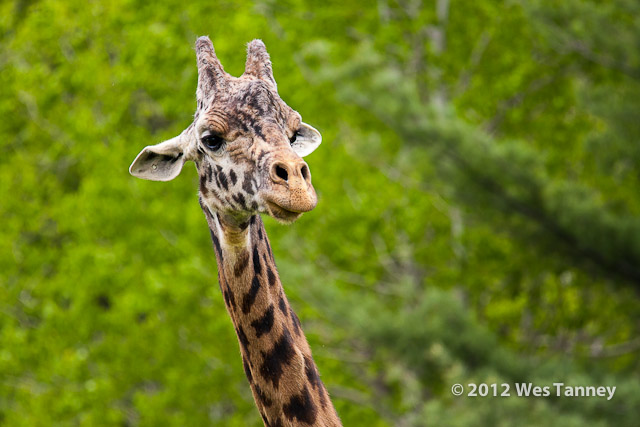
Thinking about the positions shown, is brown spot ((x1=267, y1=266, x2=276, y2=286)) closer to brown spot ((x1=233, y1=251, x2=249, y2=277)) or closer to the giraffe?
the giraffe

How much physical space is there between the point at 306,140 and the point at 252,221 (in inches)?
23.6

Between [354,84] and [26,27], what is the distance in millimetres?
9572

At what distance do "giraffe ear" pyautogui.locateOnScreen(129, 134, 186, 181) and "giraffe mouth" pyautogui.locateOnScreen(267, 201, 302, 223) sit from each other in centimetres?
87

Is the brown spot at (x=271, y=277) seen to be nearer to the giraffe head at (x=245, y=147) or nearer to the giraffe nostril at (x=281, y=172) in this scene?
the giraffe head at (x=245, y=147)

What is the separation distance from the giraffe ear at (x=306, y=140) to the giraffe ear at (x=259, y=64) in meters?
0.38

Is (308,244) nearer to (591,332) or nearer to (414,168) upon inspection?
(414,168)

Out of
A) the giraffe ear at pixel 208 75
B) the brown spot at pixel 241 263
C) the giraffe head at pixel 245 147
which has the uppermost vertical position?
the giraffe ear at pixel 208 75

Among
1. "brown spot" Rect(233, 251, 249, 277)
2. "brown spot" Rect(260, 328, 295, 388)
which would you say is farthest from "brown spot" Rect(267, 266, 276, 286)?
"brown spot" Rect(260, 328, 295, 388)

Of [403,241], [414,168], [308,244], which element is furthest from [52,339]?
[414,168]

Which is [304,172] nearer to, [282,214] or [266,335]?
[282,214]

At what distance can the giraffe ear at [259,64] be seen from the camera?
454 cm

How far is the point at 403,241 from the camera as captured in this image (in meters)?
17.6

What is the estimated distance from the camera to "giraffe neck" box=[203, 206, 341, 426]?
4289mm

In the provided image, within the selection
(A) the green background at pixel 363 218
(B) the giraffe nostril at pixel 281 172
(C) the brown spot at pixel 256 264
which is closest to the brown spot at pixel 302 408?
(C) the brown spot at pixel 256 264
